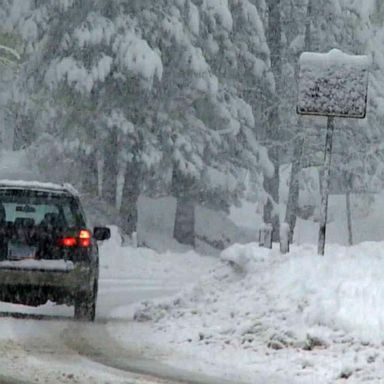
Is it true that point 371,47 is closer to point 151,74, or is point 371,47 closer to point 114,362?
point 151,74

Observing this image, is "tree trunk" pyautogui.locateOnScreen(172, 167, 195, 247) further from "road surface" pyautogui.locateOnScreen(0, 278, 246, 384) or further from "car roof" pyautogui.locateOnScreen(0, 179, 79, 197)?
"car roof" pyautogui.locateOnScreen(0, 179, 79, 197)

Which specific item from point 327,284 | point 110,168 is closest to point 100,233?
point 327,284

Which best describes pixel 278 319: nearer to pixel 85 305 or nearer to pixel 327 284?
pixel 327 284

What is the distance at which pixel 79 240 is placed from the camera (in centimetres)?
1498

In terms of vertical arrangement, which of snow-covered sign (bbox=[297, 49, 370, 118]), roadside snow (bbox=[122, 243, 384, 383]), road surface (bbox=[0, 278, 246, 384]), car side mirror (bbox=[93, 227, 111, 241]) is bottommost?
road surface (bbox=[0, 278, 246, 384])

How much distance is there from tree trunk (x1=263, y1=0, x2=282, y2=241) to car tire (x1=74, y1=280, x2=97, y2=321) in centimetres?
2245

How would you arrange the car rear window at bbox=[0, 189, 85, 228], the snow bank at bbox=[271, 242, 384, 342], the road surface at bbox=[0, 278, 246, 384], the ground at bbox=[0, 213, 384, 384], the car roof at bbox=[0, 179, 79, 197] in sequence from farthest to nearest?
the car roof at bbox=[0, 179, 79, 197], the car rear window at bbox=[0, 189, 85, 228], the snow bank at bbox=[271, 242, 384, 342], the ground at bbox=[0, 213, 384, 384], the road surface at bbox=[0, 278, 246, 384]

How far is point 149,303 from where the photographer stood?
54.2ft

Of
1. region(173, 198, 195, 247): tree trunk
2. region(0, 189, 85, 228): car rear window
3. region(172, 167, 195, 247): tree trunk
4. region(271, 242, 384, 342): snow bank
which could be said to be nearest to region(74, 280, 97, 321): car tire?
region(0, 189, 85, 228): car rear window

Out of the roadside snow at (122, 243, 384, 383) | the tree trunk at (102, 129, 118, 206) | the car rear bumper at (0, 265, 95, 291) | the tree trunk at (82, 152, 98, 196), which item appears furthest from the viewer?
the tree trunk at (82, 152, 98, 196)

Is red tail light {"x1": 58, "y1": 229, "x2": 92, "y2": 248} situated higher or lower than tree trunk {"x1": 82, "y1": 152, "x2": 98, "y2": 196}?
lower

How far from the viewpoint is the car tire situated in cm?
1519

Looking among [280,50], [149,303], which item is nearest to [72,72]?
[280,50]

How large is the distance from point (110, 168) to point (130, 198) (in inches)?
47.5
